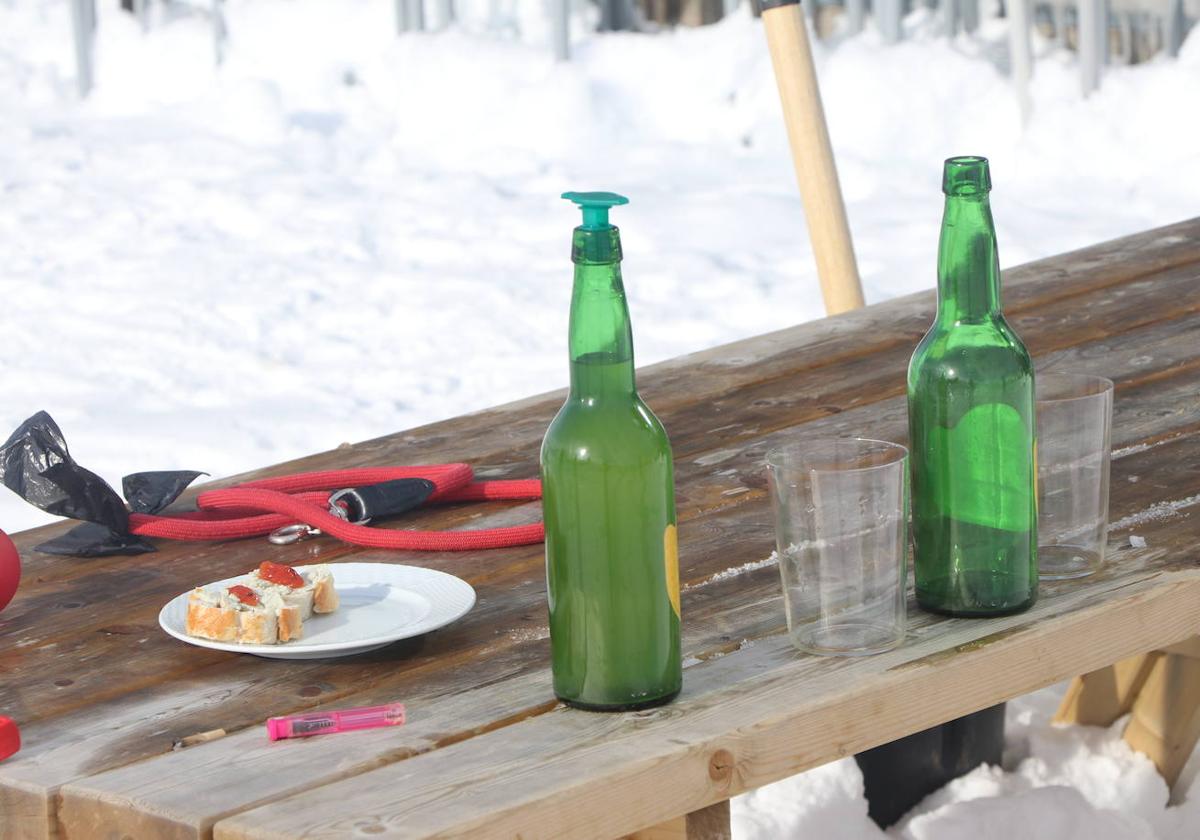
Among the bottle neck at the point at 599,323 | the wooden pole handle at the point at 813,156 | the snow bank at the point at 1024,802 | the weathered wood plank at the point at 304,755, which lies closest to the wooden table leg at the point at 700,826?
the weathered wood plank at the point at 304,755

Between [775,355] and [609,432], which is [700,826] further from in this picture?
[775,355]

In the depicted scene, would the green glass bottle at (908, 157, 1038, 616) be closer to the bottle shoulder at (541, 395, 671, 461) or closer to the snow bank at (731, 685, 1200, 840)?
the bottle shoulder at (541, 395, 671, 461)

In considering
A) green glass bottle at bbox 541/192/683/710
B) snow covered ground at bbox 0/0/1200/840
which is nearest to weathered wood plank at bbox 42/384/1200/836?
green glass bottle at bbox 541/192/683/710

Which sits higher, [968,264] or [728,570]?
[968,264]

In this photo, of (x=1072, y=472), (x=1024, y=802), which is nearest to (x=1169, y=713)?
(x=1024, y=802)

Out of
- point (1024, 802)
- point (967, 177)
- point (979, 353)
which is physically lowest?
point (1024, 802)

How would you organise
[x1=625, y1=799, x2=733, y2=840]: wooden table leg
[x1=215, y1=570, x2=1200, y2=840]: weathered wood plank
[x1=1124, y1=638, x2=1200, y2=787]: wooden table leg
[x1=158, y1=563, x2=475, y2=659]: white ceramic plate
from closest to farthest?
[x1=215, y1=570, x2=1200, y2=840]: weathered wood plank → [x1=625, y1=799, x2=733, y2=840]: wooden table leg → [x1=158, y1=563, x2=475, y2=659]: white ceramic plate → [x1=1124, y1=638, x2=1200, y2=787]: wooden table leg

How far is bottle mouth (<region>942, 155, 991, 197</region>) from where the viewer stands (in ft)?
3.06

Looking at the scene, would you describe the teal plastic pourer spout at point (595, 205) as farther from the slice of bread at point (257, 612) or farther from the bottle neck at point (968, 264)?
the slice of bread at point (257, 612)

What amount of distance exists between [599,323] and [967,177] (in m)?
0.23

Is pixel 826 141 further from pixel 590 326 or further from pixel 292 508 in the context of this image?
pixel 590 326

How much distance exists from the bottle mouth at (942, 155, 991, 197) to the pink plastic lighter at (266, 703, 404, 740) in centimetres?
42

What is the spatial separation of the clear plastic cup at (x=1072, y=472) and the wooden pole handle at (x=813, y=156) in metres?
1.22

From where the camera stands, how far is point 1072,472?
1091 millimetres
